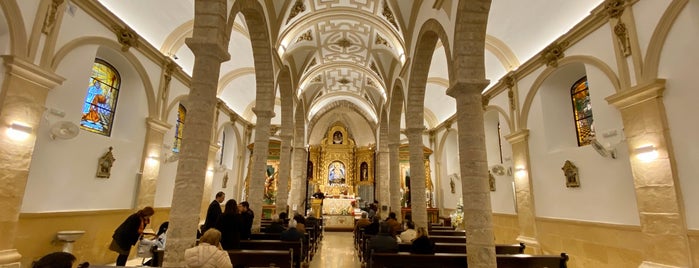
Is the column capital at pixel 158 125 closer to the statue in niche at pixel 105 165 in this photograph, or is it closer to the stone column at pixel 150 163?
the stone column at pixel 150 163

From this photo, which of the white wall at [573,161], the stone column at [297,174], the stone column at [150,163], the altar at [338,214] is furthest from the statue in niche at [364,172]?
the stone column at [150,163]

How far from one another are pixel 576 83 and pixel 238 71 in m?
11.4

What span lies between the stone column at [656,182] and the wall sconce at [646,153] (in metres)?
0.03

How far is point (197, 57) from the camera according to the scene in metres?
4.37

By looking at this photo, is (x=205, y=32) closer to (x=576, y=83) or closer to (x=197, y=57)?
(x=197, y=57)

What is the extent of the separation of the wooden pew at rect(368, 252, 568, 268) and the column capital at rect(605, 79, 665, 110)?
3030 millimetres

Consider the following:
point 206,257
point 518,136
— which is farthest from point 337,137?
point 206,257

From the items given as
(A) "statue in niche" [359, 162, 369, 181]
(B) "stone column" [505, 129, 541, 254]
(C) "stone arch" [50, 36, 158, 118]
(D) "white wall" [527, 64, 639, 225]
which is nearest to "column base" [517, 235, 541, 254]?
(B) "stone column" [505, 129, 541, 254]

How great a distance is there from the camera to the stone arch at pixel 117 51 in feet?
17.9

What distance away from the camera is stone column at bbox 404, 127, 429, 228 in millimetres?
8339

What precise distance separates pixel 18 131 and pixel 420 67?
8.24m

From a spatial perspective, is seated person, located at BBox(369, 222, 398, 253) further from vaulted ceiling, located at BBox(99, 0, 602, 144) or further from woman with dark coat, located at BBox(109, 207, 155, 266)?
vaulted ceiling, located at BBox(99, 0, 602, 144)

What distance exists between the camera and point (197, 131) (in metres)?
4.12

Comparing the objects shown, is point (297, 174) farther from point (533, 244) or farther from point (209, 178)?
point (533, 244)
